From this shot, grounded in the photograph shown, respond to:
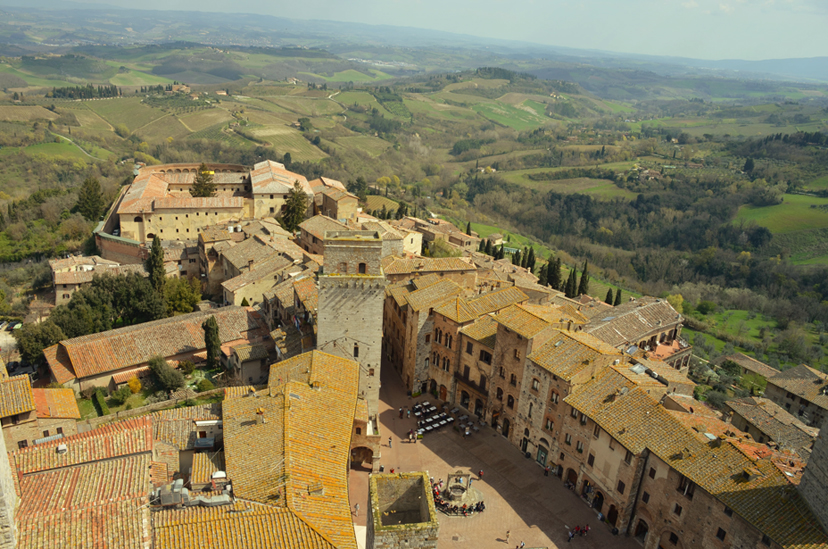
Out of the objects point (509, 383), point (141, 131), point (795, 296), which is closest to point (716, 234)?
point (795, 296)

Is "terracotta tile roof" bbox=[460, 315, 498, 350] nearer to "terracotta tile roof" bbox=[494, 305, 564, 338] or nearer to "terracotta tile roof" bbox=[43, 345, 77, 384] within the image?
"terracotta tile roof" bbox=[494, 305, 564, 338]

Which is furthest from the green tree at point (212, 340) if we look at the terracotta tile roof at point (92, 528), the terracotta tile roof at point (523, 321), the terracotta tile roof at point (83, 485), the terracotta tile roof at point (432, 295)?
the terracotta tile roof at point (92, 528)

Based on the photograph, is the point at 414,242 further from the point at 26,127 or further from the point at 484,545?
the point at 26,127

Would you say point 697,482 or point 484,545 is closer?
point 697,482

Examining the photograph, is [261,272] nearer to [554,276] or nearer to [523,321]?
[523,321]

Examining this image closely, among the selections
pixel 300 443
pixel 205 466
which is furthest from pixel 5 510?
pixel 300 443

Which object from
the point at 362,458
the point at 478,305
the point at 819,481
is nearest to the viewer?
the point at 819,481
